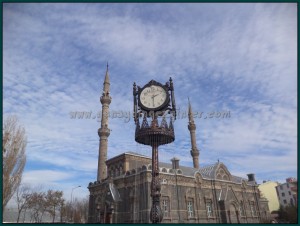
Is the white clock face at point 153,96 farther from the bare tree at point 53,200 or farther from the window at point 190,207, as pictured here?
the bare tree at point 53,200

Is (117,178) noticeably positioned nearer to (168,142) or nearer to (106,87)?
(106,87)

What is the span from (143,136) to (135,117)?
1.32 m

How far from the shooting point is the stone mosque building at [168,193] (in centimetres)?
2962

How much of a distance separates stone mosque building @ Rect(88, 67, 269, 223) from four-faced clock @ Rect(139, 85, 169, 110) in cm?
1498

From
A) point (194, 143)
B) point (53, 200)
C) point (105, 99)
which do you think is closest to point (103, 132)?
point (105, 99)

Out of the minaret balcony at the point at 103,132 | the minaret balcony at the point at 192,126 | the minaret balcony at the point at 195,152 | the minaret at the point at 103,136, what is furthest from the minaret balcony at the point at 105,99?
the minaret balcony at the point at 195,152

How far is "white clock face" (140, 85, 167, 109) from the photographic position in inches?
624

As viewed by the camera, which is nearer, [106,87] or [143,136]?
[143,136]

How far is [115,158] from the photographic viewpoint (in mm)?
36250

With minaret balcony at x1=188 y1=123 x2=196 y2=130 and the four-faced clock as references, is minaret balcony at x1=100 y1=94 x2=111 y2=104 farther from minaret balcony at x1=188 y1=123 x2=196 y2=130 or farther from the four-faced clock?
the four-faced clock

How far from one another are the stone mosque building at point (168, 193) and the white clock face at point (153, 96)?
14982 mm

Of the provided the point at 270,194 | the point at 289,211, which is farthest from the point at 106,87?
the point at 270,194

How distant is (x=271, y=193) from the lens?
5622 centimetres

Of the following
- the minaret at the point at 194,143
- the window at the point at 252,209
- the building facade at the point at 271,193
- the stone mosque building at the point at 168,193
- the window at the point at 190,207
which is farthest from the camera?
the building facade at the point at 271,193
